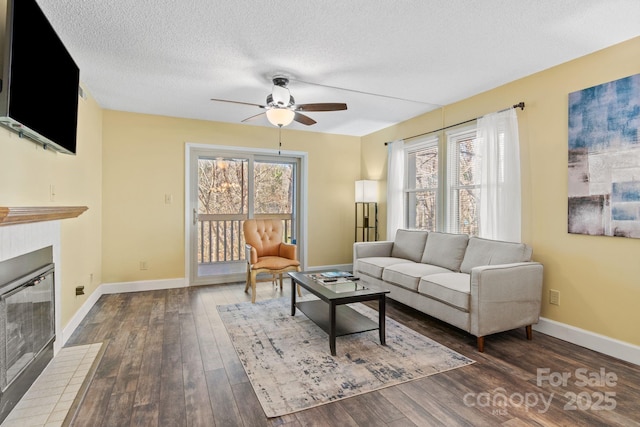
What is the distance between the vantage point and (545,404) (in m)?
1.97

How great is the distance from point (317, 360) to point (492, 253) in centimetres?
200

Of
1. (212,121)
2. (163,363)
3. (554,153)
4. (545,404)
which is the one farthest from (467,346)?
(212,121)

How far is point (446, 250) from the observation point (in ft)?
12.3

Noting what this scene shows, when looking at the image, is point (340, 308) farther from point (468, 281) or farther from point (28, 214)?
point (28, 214)

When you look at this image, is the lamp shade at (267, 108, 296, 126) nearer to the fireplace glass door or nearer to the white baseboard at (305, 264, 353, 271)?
the fireplace glass door

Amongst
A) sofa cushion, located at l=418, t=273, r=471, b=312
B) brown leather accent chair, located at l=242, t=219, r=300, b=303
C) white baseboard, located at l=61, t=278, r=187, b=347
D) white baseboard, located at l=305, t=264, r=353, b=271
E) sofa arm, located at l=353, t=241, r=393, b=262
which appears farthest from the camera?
white baseboard, located at l=305, t=264, r=353, b=271

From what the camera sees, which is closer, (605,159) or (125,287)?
(605,159)

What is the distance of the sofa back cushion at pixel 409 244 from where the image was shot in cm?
420

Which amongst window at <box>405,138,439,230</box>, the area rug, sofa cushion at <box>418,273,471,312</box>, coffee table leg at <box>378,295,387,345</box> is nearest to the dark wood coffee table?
coffee table leg at <box>378,295,387,345</box>

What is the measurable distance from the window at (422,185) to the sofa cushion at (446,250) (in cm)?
50

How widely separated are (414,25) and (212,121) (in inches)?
135

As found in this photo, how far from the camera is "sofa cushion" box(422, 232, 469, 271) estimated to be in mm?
3625

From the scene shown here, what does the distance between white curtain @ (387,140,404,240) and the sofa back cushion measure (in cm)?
34

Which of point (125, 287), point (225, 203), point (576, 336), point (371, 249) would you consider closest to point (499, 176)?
point (576, 336)
